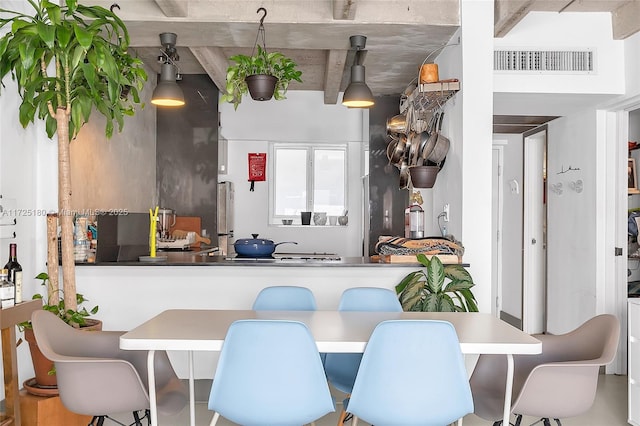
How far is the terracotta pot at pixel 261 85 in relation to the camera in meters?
4.07

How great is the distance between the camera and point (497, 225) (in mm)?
7375

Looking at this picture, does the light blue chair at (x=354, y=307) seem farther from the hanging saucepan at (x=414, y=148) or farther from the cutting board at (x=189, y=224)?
the cutting board at (x=189, y=224)

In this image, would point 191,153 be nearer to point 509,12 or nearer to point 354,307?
point 509,12

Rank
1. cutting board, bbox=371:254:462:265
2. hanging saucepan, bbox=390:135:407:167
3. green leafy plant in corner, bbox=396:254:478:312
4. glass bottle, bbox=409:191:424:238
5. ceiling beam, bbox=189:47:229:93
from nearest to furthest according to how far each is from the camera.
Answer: green leafy plant in corner, bbox=396:254:478:312, cutting board, bbox=371:254:462:265, glass bottle, bbox=409:191:424:238, ceiling beam, bbox=189:47:229:93, hanging saucepan, bbox=390:135:407:167

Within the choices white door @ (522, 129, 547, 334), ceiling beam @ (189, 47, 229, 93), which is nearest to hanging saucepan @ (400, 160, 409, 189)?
white door @ (522, 129, 547, 334)

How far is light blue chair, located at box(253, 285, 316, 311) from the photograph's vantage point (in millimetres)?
3441

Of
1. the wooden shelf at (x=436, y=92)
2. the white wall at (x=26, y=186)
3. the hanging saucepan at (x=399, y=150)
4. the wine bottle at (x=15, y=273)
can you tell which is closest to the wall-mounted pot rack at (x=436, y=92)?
the wooden shelf at (x=436, y=92)

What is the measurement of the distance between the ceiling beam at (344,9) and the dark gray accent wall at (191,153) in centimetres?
300

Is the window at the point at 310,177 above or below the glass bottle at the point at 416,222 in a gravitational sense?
above

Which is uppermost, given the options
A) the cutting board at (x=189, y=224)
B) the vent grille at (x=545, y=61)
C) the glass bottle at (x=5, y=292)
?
the vent grille at (x=545, y=61)

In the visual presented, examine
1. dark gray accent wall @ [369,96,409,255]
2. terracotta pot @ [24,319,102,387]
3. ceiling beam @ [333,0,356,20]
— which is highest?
ceiling beam @ [333,0,356,20]

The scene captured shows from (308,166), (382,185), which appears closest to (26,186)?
(382,185)

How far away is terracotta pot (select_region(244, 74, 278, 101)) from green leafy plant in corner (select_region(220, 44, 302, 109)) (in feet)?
0.25

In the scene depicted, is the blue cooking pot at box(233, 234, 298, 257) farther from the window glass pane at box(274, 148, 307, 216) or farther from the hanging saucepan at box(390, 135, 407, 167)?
the window glass pane at box(274, 148, 307, 216)
